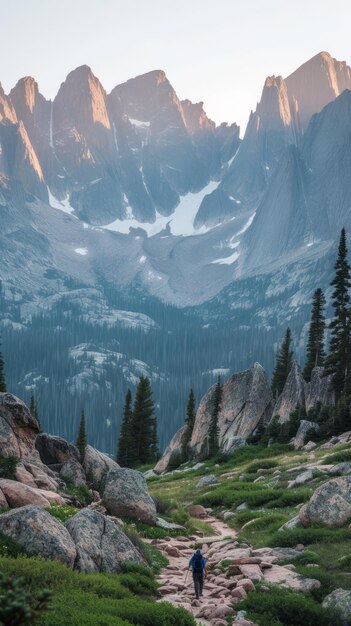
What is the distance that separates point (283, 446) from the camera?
62.0 meters

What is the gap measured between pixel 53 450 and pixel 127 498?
1254cm

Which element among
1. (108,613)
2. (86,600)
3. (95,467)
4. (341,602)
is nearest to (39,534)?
(86,600)

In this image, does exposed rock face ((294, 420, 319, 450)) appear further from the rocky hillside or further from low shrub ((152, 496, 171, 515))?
low shrub ((152, 496, 171, 515))

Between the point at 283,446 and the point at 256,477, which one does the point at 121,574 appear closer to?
the point at 256,477

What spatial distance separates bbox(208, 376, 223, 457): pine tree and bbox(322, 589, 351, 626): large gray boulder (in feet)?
197

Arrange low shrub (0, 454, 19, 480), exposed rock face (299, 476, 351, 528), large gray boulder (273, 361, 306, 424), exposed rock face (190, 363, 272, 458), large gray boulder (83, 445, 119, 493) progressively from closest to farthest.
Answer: exposed rock face (299, 476, 351, 528) → low shrub (0, 454, 19, 480) → large gray boulder (83, 445, 119, 493) → large gray boulder (273, 361, 306, 424) → exposed rock face (190, 363, 272, 458)

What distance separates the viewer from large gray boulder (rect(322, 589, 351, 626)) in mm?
16441

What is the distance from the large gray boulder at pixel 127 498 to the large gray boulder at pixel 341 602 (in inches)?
560

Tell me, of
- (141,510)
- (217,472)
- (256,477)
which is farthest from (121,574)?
(217,472)

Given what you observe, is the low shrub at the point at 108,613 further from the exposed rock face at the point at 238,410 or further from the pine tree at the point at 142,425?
the pine tree at the point at 142,425

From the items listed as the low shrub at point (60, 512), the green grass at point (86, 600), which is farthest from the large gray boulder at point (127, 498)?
the green grass at point (86, 600)

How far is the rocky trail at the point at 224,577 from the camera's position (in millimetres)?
18062

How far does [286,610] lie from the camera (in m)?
17.1

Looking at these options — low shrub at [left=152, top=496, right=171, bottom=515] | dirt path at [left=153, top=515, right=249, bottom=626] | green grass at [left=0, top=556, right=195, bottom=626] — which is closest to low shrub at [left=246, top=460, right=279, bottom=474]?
low shrub at [left=152, top=496, right=171, bottom=515]
